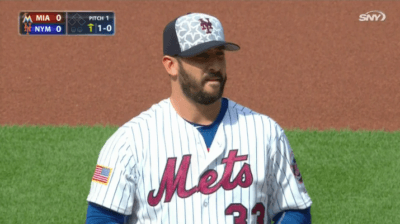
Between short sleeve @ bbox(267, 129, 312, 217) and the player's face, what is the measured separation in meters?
0.42

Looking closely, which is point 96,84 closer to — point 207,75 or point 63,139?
point 63,139

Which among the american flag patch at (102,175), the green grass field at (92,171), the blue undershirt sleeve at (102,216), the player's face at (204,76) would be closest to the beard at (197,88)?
the player's face at (204,76)

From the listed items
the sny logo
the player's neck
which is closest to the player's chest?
the player's neck

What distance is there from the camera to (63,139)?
40.8 feet

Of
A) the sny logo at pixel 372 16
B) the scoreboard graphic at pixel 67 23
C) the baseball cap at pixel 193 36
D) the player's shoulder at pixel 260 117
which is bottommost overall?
the player's shoulder at pixel 260 117

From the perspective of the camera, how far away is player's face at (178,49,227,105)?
116 inches

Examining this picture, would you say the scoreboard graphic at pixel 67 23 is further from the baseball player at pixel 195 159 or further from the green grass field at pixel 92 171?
the baseball player at pixel 195 159

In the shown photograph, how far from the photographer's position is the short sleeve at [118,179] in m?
2.94

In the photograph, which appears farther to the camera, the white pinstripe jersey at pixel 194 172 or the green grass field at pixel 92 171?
the green grass field at pixel 92 171

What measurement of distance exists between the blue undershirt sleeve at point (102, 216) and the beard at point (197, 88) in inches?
26.7

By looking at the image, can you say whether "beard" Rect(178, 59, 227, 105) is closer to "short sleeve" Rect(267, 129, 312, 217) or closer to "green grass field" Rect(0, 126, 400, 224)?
"short sleeve" Rect(267, 129, 312, 217)

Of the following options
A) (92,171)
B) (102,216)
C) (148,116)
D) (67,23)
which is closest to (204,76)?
(148,116)

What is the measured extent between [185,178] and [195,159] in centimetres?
11

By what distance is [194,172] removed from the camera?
9.98 feet
